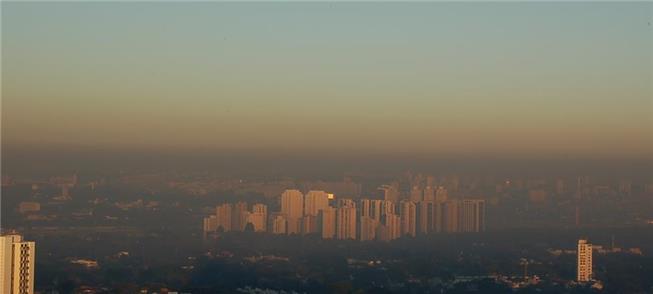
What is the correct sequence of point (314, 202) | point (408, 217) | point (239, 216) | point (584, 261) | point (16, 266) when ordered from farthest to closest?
point (314, 202), point (408, 217), point (239, 216), point (584, 261), point (16, 266)

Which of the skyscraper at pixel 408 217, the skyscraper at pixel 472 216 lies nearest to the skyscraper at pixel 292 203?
the skyscraper at pixel 408 217

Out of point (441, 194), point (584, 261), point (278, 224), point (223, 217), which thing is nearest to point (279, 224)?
point (278, 224)

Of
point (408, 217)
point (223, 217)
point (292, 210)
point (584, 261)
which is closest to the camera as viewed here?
point (584, 261)

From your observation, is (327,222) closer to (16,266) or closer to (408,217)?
(408,217)

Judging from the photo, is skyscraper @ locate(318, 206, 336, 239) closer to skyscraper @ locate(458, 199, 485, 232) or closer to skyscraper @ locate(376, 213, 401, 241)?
skyscraper @ locate(376, 213, 401, 241)

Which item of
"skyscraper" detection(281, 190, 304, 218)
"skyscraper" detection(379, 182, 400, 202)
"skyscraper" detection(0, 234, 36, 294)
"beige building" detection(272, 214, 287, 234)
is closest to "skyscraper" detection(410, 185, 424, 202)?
"skyscraper" detection(379, 182, 400, 202)

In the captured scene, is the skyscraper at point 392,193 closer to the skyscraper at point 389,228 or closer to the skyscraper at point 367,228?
the skyscraper at point 389,228

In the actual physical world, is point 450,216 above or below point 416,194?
below

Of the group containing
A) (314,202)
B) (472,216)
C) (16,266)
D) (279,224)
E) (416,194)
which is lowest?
(16,266)

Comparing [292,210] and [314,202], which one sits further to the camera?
[314,202]
